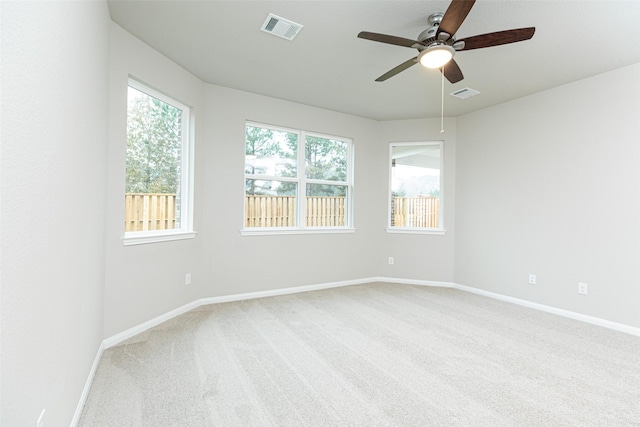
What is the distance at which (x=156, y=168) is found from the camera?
3094 mm

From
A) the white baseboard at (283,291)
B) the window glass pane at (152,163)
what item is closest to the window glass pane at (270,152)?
the window glass pane at (152,163)

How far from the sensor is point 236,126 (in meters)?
3.91

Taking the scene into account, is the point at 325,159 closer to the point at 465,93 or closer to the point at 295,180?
the point at 295,180

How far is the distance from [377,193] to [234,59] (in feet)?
9.82

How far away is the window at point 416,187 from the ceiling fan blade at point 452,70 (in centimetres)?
238

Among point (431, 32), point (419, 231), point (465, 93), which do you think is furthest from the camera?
point (419, 231)

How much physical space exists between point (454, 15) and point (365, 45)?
1032 millimetres

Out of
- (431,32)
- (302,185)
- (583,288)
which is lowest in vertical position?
(583,288)

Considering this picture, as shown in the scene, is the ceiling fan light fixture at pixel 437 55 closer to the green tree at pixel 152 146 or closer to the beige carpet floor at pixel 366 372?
the beige carpet floor at pixel 366 372

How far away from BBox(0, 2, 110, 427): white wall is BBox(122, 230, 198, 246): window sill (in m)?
0.76

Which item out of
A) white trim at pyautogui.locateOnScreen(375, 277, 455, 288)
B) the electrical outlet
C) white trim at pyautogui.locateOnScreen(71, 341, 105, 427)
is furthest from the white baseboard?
the electrical outlet

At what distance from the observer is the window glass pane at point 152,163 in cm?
284

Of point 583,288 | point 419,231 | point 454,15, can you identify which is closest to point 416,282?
point 419,231

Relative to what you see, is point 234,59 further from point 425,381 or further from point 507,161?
point 507,161
